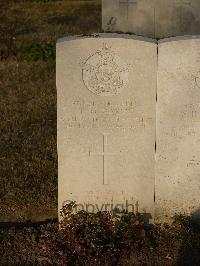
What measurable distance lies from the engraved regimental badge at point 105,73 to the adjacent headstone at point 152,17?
6485 millimetres

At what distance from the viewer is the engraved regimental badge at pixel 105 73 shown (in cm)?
478

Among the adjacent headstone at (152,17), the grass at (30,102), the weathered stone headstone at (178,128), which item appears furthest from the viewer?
the adjacent headstone at (152,17)

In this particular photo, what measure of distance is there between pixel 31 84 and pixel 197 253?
5465mm

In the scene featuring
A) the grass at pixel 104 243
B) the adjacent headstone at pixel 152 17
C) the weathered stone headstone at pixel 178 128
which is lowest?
the grass at pixel 104 243

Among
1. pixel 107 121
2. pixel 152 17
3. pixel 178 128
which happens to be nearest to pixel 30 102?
pixel 152 17

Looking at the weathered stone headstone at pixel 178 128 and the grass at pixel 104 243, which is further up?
the weathered stone headstone at pixel 178 128

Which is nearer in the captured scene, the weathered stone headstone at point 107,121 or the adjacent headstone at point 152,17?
the weathered stone headstone at point 107,121

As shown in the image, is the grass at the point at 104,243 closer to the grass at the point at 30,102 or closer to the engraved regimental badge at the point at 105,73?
the grass at the point at 30,102

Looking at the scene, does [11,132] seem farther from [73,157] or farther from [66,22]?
[66,22]

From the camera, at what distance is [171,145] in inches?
199

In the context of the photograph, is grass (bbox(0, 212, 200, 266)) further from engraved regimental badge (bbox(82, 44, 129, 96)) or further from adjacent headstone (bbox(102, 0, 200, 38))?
adjacent headstone (bbox(102, 0, 200, 38))

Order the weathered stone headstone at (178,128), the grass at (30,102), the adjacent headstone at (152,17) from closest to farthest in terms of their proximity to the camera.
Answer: the weathered stone headstone at (178,128) < the grass at (30,102) < the adjacent headstone at (152,17)

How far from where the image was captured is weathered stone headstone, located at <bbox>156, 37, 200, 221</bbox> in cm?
475

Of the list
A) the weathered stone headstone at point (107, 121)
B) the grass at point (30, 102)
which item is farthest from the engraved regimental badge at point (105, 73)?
the grass at point (30, 102)
